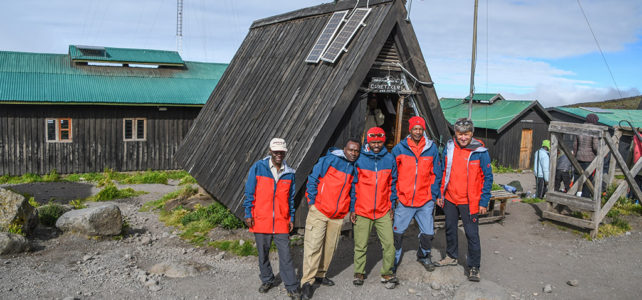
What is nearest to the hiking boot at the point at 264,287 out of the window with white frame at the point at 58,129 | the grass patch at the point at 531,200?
the grass patch at the point at 531,200

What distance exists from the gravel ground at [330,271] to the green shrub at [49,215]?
0.41 m

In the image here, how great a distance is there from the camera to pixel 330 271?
22.6 ft

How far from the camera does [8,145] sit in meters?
16.7

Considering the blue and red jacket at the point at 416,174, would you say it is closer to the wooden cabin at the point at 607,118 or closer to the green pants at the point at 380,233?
the green pants at the point at 380,233

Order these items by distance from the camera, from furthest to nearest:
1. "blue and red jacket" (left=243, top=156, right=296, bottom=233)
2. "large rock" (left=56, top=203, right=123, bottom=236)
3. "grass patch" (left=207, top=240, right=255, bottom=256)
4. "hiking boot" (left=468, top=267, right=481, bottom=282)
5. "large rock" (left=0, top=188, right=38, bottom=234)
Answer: "large rock" (left=56, top=203, right=123, bottom=236)
"large rock" (left=0, top=188, right=38, bottom=234)
"grass patch" (left=207, top=240, right=255, bottom=256)
"hiking boot" (left=468, top=267, right=481, bottom=282)
"blue and red jacket" (left=243, top=156, right=296, bottom=233)

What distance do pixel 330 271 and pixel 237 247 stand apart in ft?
6.15

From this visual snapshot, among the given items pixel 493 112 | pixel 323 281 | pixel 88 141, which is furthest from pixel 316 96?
pixel 493 112

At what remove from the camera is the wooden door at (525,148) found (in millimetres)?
24272

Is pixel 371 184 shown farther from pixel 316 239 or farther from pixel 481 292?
pixel 481 292

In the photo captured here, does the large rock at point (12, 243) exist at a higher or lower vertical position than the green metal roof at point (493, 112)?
lower

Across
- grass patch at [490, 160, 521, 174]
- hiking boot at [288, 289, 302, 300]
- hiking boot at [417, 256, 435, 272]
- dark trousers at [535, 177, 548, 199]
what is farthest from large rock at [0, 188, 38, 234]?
grass patch at [490, 160, 521, 174]

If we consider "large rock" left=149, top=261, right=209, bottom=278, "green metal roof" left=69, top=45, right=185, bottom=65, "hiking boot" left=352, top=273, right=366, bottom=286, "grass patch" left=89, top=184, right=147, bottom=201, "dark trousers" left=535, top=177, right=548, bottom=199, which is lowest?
"grass patch" left=89, top=184, right=147, bottom=201

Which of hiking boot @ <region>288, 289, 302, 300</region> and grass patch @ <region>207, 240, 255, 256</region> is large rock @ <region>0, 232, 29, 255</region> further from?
hiking boot @ <region>288, 289, 302, 300</region>

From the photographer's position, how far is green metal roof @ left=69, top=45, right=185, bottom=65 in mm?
19561
